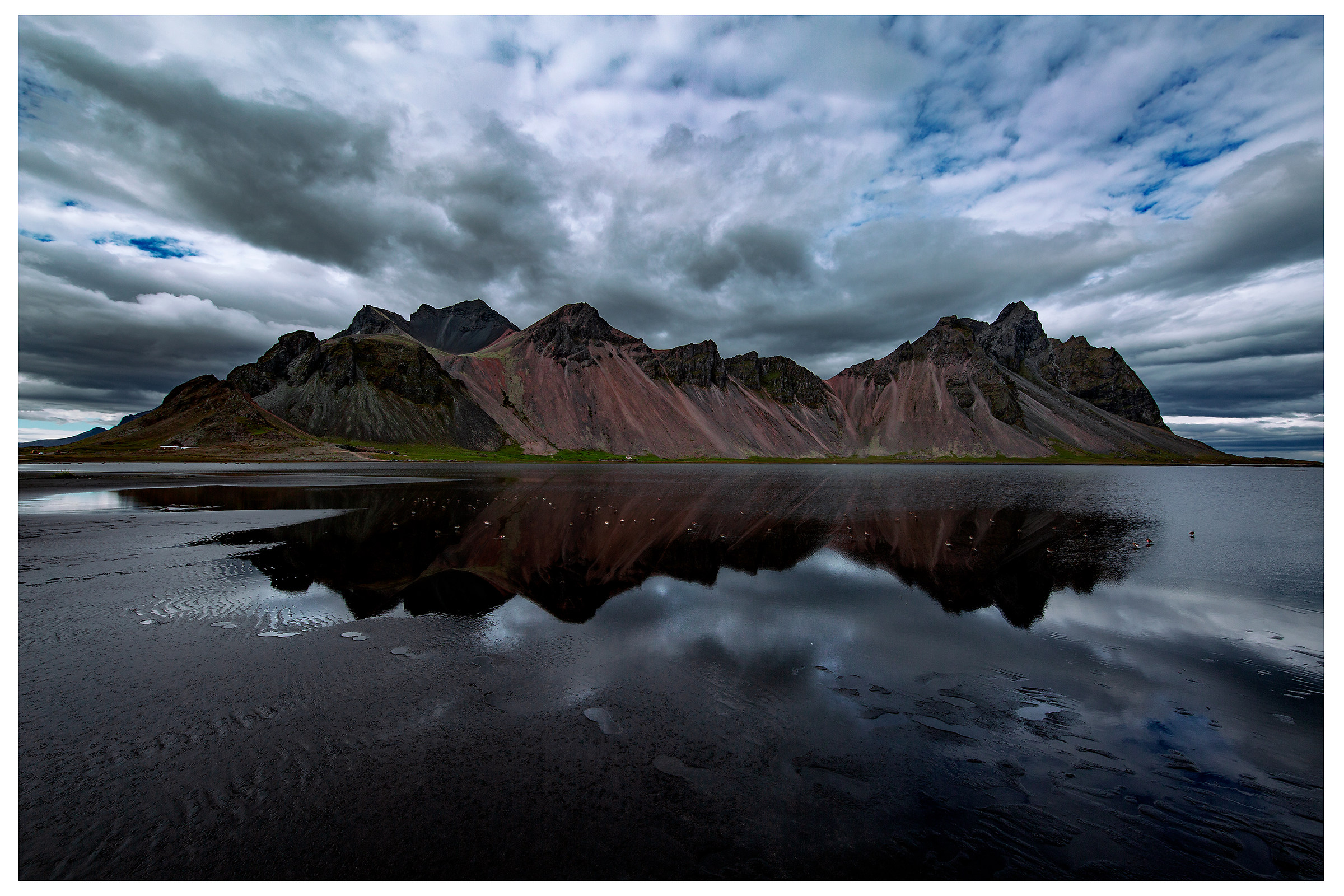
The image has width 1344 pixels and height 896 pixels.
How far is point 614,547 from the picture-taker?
2841 centimetres

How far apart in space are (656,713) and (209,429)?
199 metres

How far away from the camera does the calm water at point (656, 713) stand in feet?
23.5

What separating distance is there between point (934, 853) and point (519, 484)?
239ft

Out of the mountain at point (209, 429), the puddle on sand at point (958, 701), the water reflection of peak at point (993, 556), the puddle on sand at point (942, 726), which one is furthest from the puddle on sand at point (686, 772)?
the mountain at point (209, 429)

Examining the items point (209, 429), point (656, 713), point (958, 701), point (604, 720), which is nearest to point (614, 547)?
point (656, 713)

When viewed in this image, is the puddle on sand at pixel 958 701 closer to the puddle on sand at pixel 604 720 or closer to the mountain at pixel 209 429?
the puddle on sand at pixel 604 720

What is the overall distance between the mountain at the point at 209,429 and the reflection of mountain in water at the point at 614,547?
11572 cm

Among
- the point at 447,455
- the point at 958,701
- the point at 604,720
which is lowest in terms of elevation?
the point at 958,701

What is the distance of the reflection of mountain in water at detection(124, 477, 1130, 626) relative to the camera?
20016mm

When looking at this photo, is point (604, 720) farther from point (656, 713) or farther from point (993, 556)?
point (993, 556)

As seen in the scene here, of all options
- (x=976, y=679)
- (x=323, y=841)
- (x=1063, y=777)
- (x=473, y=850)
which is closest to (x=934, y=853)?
(x=1063, y=777)

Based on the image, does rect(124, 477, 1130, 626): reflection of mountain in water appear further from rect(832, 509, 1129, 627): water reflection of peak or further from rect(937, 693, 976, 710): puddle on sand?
rect(937, 693, 976, 710): puddle on sand

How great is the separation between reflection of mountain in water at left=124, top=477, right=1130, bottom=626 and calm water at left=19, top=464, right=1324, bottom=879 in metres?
0.37

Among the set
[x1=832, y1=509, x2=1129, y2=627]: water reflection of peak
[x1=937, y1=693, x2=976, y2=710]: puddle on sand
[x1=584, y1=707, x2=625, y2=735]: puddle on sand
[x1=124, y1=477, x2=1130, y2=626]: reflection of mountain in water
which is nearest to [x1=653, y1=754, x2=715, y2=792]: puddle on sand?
[x1=584, y1=707, x2=625, y2=735]: puddle on sand
